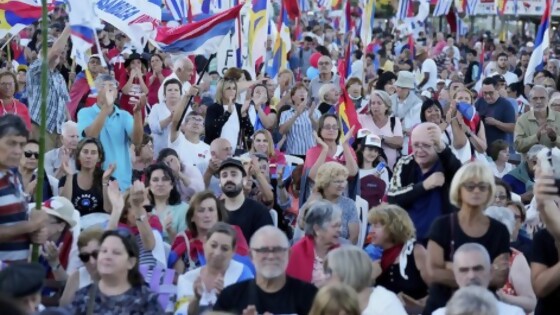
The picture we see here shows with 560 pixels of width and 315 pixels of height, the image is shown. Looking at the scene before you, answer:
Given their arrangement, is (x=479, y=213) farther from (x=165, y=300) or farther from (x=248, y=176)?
(x=248, y=176)

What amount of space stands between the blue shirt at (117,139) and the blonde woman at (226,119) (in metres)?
2.06

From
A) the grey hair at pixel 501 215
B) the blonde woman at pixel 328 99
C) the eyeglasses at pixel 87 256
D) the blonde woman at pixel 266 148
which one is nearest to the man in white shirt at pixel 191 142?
the blonde woman at pixel 266 148

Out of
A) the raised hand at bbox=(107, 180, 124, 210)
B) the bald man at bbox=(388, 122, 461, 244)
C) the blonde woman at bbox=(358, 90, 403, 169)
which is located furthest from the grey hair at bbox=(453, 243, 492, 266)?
the blonde woman at bbox=(358, 90, 403, 169)

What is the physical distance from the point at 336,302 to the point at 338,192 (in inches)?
144

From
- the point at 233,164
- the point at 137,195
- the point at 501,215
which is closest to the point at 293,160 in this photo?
the point at 233,164

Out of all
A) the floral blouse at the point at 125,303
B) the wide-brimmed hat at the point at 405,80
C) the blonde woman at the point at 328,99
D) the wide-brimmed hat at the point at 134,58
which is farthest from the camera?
the wide-brimmed hat at the point at 134,58

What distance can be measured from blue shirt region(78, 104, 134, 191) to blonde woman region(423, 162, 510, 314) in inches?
163

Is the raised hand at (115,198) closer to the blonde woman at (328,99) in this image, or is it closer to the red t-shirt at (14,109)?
the red t-shirt at (14,109)

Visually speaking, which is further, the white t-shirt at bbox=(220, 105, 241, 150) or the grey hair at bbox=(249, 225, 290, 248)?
the white t-shirt at bbox=(220, 105, 241, 150)

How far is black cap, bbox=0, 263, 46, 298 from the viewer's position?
6137mm

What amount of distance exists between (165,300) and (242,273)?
52cm

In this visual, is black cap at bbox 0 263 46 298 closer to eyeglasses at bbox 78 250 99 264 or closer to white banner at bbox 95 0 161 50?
eyeglasses at bbox 78 250 99 264

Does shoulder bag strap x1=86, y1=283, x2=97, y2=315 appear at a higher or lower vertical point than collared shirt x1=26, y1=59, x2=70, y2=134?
lower

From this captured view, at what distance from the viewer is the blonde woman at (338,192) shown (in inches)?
401
